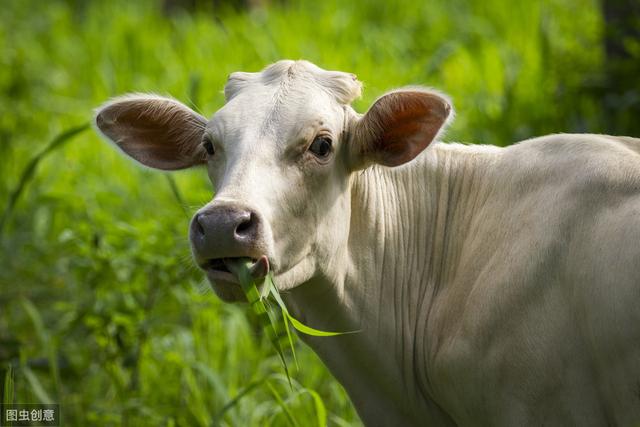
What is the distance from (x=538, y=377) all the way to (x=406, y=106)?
1030mm

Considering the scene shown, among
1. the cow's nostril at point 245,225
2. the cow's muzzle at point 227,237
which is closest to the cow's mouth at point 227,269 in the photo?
the cow's muzzle at point 227,237

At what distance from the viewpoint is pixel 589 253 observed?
10.00 ft

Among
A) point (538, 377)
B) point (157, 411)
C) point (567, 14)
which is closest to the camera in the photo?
point (538, 377)

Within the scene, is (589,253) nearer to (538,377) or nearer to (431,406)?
(538,377)

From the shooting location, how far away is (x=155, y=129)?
3.79 m

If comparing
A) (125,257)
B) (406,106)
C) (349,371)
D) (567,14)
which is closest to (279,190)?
(406,106)

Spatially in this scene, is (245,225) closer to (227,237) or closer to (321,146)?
(227,237)

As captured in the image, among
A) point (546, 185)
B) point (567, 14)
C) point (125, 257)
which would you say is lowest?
point (125, 257)

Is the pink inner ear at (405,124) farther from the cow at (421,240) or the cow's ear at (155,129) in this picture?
the cow's ear at (155,129)

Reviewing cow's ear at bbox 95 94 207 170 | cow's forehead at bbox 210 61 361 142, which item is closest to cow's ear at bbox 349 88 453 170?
cow's forehead at bbox 210 61 361 142

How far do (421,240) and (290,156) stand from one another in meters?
0.74

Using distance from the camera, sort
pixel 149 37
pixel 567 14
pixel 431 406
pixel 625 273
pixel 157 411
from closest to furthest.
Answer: pixel 625 273
pixel 431 406
pixel 157 411
pixel 567 14
pixel 149 37

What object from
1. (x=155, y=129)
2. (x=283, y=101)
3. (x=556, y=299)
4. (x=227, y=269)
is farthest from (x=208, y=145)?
(x=556, y=299)

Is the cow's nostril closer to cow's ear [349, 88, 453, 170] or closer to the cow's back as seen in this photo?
cow's ear [349, 88, 453, 170]
